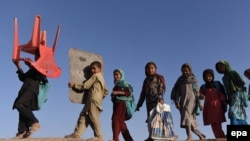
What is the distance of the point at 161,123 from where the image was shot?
9383 mm

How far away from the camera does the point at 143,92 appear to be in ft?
33.2

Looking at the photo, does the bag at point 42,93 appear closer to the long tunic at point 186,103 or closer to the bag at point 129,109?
the bag at point 129,109

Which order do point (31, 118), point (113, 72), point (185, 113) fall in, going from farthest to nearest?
point (113, 72), point (185, 113), point (31, 118)

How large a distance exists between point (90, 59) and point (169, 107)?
6.94 ft

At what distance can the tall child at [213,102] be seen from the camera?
991 centimetres

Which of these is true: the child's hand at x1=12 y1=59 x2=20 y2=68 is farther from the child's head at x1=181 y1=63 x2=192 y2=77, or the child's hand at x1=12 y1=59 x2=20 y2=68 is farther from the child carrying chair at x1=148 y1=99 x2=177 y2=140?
the child's head at x1=181 y1=63 x2=192 y2=77

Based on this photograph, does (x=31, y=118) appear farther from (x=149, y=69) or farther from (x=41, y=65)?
(x=149, y=69)

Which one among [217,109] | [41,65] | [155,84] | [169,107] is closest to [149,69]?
[155,84]

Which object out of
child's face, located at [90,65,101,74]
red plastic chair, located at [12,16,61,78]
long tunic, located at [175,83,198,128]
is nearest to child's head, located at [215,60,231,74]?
long tunic, located at [175,83,198,128]

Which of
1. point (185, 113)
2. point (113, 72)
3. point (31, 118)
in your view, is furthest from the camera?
point (113, 72)

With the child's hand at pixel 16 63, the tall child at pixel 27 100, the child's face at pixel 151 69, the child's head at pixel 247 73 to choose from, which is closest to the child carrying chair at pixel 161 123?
the child's face at pixel 151 69

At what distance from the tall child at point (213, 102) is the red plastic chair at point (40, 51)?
3295 millimetres

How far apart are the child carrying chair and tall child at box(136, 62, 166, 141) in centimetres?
24

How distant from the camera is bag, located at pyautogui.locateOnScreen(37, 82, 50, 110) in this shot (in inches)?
378
